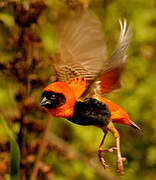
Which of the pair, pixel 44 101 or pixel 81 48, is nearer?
pixel 44 101

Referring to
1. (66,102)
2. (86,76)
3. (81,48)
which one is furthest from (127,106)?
(66,102)

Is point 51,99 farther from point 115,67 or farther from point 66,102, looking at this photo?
point 115,67

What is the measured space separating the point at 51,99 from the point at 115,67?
1.11 ft

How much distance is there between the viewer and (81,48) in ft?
7.84

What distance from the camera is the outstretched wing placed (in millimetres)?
1862

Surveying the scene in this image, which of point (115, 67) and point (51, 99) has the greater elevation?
point (115, 67)

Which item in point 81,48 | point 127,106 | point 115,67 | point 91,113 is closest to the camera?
point 115,67

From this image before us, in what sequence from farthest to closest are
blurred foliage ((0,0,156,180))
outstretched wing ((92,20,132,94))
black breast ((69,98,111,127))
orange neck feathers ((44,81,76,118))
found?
1. blurred foliage ((0,0,156,180))
2. black breast ((69,98,111,127))
3. orange neck feathers ((44,81,76,118))
4. outstretched wing ((92,20,132,94))

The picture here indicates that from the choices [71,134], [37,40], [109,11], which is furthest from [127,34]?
[71,134]

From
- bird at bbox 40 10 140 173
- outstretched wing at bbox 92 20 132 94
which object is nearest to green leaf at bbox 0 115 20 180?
bird at bbox 40 10 140 173

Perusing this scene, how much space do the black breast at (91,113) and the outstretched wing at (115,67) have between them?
0.09m

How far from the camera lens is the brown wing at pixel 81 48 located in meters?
2.16

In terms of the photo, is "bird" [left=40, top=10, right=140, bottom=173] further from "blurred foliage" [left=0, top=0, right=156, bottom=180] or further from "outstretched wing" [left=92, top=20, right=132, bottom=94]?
"blurred foliage" [left=0, top=0, right=156, bottom=180]

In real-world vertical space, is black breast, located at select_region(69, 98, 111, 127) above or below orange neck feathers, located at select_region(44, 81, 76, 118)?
below
